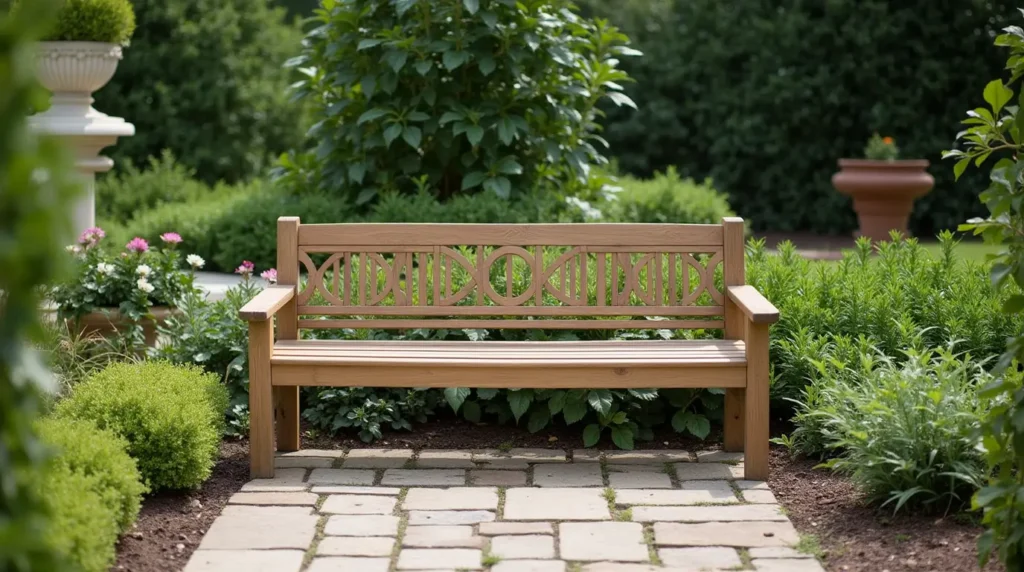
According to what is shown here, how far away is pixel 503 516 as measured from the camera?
4.14 m

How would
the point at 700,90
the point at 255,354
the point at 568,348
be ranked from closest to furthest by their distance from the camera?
the point at 255,354 → the point at 568,348 → the point at 700,90

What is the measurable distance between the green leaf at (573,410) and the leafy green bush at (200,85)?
25.0 ft

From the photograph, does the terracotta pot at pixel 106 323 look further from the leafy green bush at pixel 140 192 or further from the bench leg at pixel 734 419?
the leafy green bush at pixel 140 192

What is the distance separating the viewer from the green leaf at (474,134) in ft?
23.5

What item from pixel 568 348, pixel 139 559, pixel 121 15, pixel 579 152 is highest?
pixel 121 15

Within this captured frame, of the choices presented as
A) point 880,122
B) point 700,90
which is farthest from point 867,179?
point 700,90

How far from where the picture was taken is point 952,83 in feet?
41.1

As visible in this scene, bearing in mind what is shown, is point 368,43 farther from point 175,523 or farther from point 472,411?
point 175,523

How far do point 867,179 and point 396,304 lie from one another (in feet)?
23.9

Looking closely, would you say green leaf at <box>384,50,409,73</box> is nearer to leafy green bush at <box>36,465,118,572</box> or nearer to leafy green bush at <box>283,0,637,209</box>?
leafy green bush at <box>283,0,637,209</box>

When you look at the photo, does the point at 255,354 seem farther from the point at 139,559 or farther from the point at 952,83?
the point at 952,83

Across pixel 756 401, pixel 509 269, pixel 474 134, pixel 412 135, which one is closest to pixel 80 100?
pixel 412 135

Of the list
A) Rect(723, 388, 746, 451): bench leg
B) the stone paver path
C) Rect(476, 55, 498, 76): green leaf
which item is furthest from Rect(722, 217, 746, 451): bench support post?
Rect(476, 55, 498, 76): green leaf

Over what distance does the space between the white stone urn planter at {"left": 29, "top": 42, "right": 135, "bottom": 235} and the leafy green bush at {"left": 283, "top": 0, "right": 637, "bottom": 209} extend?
1.24 metres
